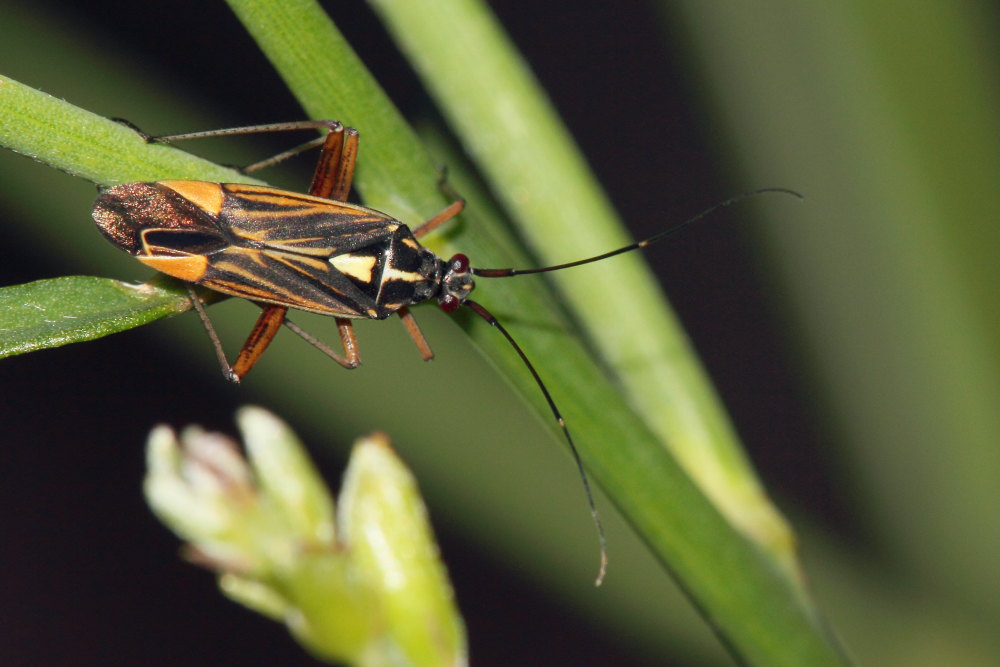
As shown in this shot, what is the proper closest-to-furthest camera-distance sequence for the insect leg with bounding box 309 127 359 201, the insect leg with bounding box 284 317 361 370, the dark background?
the insect leg with bounding box 309 127 359 201 → the insect leg with bounding box 284 317 361 370 → the dark background

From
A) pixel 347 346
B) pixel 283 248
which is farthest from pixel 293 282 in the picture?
pixel 347 346

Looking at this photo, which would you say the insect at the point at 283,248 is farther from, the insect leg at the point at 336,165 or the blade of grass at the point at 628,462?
the blade of grass at the point at 628,462

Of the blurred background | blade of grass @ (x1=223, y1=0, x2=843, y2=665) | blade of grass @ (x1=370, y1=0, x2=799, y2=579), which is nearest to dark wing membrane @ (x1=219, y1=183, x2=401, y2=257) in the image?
the blurred background

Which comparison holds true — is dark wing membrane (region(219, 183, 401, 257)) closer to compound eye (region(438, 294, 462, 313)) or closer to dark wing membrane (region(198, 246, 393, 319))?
dark wing membrane (region(198, 246, 393, 319))

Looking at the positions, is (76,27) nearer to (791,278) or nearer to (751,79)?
(751,79)

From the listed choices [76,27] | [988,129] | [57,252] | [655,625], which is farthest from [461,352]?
[988,129]

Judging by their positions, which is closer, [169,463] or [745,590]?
[169,463]

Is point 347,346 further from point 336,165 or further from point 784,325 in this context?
point 784,325

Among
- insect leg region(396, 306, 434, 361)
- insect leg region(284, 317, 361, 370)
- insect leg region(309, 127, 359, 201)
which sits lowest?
insect leg region(396, 306, 434, 361)
